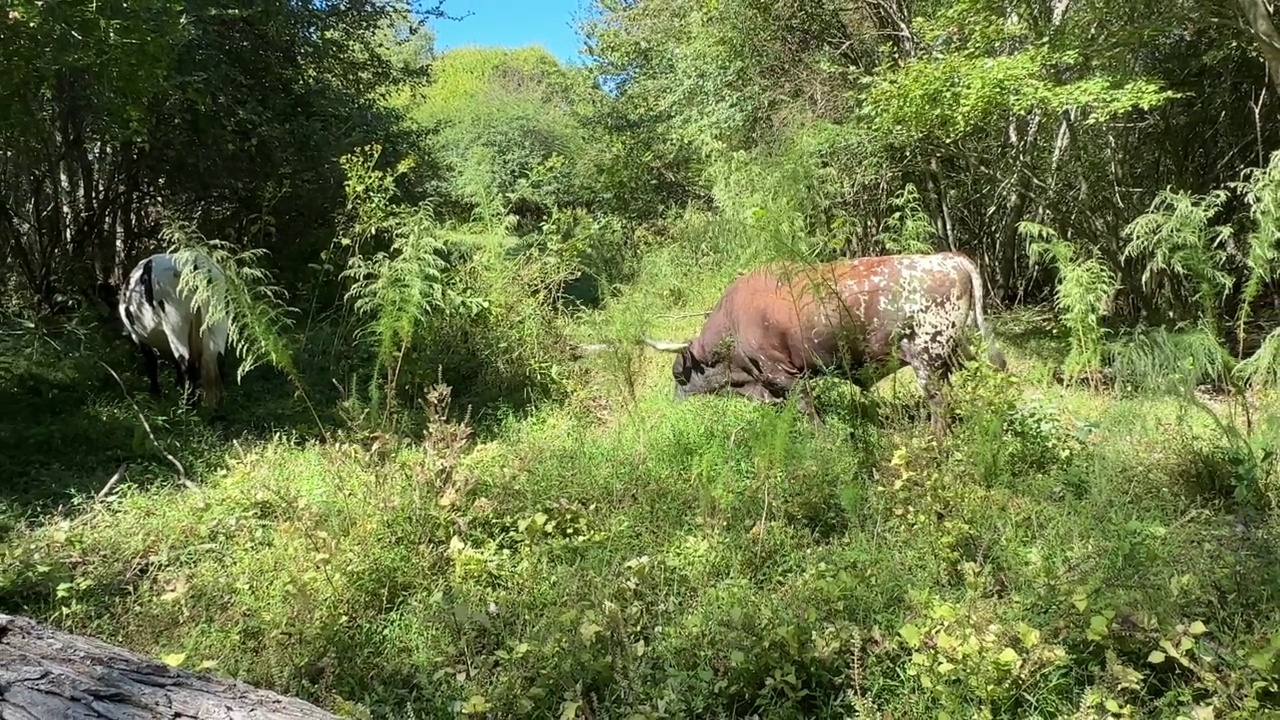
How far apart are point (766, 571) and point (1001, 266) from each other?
297 inches

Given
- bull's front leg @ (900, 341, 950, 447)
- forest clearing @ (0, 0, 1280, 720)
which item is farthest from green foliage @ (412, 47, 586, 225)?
bull's front leg @ (900, 341, 950, 447)

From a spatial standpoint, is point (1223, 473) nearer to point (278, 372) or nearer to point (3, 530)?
point (3, 530)

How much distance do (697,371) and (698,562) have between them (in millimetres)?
2333

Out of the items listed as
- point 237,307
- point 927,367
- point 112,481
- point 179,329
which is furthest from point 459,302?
point 927,367

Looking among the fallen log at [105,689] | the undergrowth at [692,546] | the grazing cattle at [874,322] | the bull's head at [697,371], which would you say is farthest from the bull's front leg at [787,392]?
the fallen log at [105,689]

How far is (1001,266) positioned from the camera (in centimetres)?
979

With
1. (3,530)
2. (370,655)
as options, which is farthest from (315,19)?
(370,655)

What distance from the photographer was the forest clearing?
296cm

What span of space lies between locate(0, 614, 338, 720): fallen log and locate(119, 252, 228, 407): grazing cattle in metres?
3.93

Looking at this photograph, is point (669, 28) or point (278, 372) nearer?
point (278, 372)

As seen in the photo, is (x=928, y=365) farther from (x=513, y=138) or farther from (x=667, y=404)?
(x=513, y=138)

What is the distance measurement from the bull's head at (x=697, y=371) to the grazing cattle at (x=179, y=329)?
3.08 m

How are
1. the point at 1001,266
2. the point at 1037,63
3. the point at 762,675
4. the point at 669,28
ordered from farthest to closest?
the point at 669,28
the point at 1001,266
the point at 1037,63
the point at 762,675

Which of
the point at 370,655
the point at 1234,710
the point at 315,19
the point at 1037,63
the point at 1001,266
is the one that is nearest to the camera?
the point at 1234,710
